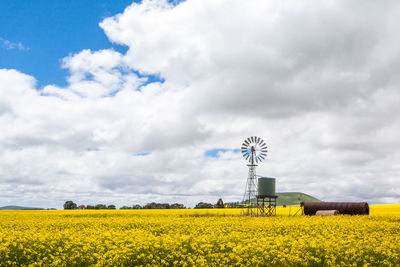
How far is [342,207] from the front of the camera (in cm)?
4856

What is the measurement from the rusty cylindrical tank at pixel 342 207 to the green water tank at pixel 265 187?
201 inches

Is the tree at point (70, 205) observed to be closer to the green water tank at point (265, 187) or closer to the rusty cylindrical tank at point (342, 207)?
the green water tank at point (265, 187)

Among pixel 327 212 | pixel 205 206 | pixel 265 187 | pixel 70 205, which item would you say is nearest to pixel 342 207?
pixel 327 212

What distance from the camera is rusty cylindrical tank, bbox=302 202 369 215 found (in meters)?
47.8

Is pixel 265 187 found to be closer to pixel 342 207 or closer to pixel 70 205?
pixel 342 207

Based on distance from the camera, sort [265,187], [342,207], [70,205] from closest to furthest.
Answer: [342,207] → [265,187] → [70,205]

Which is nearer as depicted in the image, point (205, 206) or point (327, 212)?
point (327, 212)

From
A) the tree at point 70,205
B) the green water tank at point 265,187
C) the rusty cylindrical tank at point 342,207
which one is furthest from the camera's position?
the tree at point 70,205

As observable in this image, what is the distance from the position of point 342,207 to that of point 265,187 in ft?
34.0

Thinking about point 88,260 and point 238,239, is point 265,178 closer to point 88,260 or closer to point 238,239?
point 238,239

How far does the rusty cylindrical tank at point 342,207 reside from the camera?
47.8 m

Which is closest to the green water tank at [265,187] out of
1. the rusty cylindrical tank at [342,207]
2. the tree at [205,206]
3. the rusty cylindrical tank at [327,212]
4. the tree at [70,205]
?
the rusty cylindrical tank at [342,207]

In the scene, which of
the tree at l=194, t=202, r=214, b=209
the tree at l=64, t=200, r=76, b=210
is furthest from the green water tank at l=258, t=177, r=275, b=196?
the tree at l=64, t=200, r=76, b=210

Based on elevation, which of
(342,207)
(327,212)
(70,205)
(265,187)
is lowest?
(70,205)
